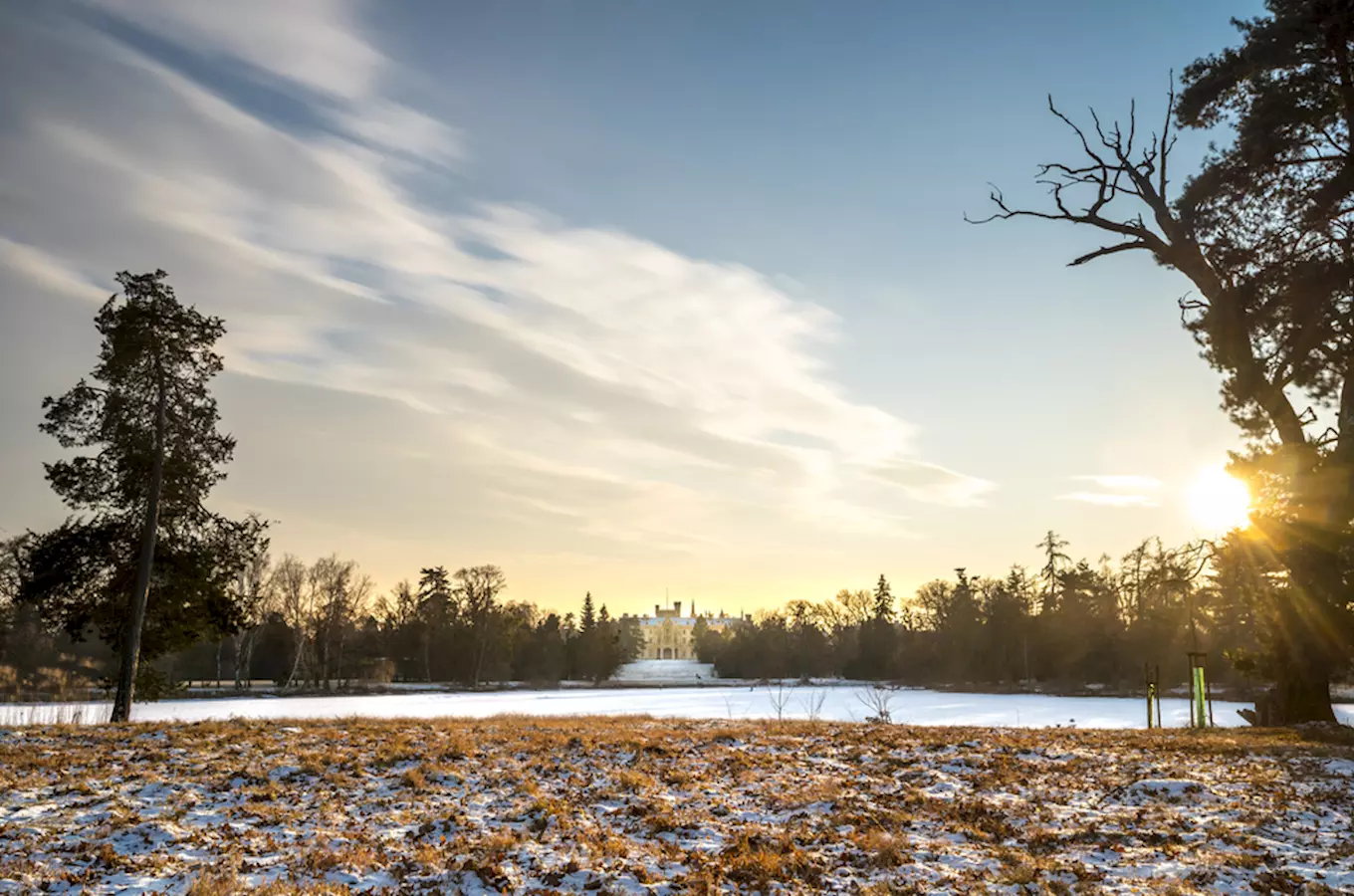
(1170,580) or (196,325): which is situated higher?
(196,325)

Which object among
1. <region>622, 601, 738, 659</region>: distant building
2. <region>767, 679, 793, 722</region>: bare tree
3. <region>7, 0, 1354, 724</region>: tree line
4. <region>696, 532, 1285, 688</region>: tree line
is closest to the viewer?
<region>7, 0, 1354, 724</region>: tree line

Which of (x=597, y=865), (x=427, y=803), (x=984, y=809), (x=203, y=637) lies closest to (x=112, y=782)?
(x=427, y=803)

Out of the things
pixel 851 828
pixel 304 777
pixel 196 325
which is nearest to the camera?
pixel 851 828

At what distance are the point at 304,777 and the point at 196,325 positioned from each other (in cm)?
1488

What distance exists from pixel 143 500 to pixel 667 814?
697 inches

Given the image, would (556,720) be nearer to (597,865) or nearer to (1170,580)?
(597,865)

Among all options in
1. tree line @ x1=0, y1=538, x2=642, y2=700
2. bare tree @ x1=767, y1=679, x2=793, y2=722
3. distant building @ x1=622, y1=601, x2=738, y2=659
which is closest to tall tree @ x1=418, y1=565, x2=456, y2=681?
tree line @ x1=0, y1=538, x2=642, y2=700

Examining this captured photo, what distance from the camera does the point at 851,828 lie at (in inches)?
361

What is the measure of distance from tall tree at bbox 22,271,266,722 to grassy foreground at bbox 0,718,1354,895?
7812mm

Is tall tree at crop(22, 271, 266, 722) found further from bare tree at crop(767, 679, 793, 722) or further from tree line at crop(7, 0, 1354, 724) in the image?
bare tree at crop(767, 679, 793, 722)

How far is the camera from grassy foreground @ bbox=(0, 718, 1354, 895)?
7.78 metres

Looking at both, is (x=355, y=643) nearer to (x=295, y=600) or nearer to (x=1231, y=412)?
(x=295, y=600)

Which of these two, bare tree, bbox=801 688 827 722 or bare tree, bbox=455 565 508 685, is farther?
bare tree, bbox=455 565 508 685

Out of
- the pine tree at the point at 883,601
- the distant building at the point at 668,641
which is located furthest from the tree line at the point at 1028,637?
the distant building at the point at 668,641
